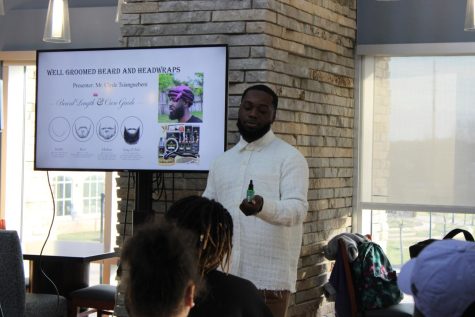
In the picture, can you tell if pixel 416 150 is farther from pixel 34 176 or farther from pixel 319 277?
pixel 34 176

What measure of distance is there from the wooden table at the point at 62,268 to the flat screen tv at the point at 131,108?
0.80 m

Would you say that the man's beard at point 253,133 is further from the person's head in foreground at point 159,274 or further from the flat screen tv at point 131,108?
the person's head in foreground at point 159,274

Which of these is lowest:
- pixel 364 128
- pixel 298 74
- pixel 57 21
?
pixel 364 128

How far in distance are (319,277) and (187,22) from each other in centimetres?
169

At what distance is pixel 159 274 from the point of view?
1540mm

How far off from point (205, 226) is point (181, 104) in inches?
76.7

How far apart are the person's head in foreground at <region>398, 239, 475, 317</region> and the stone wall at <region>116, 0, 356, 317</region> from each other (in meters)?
2.91

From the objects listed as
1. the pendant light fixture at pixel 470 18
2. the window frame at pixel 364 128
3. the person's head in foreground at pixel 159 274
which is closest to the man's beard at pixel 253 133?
the pendant light fixture at pixel 470 18

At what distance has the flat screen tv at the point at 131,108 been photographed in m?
4.20

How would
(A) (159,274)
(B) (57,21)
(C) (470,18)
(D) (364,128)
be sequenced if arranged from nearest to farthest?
(A) (159,274)
(C) (470,18)
(B) (57,21)
(D) (364,128)

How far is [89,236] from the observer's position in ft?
29.9

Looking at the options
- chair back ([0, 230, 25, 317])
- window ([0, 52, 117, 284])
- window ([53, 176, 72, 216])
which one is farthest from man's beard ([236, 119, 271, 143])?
window ([53, 176, 72, 216])

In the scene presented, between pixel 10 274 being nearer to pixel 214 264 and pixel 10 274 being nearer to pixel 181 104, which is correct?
pixel 181 104

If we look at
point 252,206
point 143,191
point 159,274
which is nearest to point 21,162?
point 143,191
